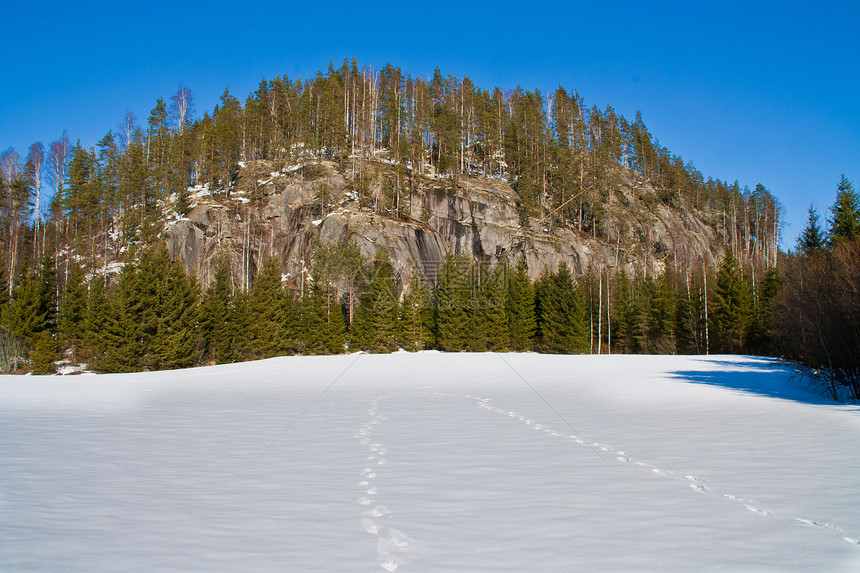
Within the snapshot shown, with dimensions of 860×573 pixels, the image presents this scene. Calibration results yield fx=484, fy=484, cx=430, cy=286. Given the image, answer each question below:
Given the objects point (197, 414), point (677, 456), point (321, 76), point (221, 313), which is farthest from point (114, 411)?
point (321, 76)

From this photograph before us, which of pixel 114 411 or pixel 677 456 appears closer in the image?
pixel 677 456


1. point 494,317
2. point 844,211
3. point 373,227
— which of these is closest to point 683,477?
point 844,211

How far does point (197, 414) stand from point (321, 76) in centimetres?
8287

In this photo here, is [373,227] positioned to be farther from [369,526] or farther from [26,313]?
[369,526]

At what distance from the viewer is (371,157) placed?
71812mm

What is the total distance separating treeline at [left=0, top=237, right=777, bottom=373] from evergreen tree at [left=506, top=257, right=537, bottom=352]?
0.13 metres

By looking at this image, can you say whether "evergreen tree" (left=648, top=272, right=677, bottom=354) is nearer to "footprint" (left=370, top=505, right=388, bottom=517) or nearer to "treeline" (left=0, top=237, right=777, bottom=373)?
"treeline" (left=0, top=237, right=777, bottom=373)

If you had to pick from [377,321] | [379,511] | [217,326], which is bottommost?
[379,511]

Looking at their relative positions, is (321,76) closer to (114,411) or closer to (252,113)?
(252,113)

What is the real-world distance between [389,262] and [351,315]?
6382 mm

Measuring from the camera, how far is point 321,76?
83.1 m

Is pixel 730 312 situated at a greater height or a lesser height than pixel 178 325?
greater

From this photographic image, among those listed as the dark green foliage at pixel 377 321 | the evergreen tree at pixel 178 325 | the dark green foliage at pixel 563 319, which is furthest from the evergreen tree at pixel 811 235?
the evergreen tree at pixel 178 325

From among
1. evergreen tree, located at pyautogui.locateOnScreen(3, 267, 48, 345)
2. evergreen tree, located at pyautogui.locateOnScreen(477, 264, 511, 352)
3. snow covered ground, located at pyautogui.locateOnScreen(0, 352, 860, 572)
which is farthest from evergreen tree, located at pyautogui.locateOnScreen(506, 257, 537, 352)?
evergreen tree, located at pyautogui.locateOnScreen(3, 267, 48, 345)
